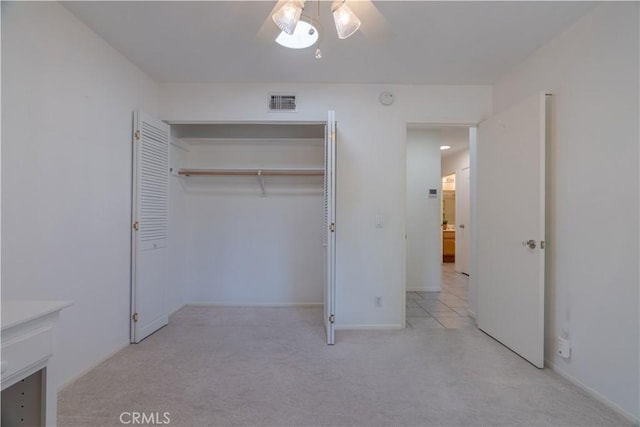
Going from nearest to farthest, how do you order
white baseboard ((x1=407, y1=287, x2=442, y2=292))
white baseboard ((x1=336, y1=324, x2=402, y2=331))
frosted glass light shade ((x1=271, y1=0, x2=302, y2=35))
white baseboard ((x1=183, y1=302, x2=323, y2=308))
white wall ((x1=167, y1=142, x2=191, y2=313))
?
frosted glass light shade ((x1=271, y1=0, x2=302, y2=35)) → white baseboard ((x1=336, y1=324, x2=402, y2=331)) → white wall ((x1=167, y1=142, x2=191, y2=313)) → white baseboard ((x1=183, y1=302, x2=323, y2=308)) → white baseboard ((x1=407, y1=287, x2=442, y2=292))

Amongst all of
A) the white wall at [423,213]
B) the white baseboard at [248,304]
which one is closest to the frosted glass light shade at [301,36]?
Result: the white baseboard at [248,304]

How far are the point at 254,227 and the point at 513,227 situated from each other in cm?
280

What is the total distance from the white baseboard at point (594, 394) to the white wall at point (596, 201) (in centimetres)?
2

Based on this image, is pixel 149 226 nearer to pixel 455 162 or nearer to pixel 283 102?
pixel 283 102

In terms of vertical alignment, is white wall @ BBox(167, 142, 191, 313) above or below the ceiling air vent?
below

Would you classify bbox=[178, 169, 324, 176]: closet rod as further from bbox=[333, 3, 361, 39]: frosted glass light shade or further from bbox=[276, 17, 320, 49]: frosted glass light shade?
bbox=[333, 3, 361, 39]: frosted glass light shade

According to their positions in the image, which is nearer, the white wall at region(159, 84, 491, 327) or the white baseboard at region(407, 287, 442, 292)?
the white wall at region(159, 84, 491, 327)

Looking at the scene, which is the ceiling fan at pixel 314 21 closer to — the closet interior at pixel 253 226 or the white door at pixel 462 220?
the closet interior at pixel 253 226

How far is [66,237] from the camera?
6.75ft

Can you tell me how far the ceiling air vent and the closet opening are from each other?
74 centimetres

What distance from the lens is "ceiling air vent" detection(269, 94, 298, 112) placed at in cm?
317

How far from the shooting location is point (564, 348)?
2188mm

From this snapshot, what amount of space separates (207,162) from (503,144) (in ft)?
10.7
